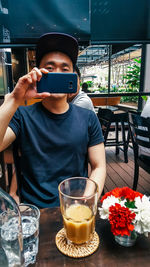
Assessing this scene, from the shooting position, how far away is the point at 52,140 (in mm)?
1056

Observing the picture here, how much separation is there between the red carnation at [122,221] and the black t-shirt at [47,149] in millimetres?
491

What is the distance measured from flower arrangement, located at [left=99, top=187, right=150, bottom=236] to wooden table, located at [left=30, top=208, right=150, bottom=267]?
6 cm

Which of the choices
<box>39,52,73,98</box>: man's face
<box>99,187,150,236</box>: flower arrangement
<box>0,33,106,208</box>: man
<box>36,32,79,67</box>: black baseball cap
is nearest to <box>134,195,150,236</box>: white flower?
<box>99,187,150,236</box>: flower arrangement

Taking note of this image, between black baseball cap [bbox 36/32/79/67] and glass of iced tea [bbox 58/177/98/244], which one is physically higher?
black baseball cap [bbox 36/32/79/67]

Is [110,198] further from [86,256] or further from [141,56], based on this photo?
[141,56]

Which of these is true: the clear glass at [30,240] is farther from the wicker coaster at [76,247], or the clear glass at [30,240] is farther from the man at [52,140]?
the man at [52,140]

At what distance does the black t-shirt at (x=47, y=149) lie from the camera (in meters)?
1.04

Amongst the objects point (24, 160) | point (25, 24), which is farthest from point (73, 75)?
point (25, 24)

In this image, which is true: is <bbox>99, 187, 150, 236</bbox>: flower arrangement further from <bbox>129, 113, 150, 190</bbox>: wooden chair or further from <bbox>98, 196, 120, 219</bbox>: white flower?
<bbox>129, 113, 150, 190</bbox>: wooden chair

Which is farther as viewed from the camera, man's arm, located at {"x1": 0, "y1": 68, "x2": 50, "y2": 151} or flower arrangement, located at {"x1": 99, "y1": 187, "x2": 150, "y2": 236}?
man's arm, located at {"x1": 0, "y1": 68, "x2": 50, "y2": 151}

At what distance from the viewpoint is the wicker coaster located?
555mm

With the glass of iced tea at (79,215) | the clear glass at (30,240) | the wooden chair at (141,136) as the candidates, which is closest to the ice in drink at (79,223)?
the glass of iced tea at (79,215)

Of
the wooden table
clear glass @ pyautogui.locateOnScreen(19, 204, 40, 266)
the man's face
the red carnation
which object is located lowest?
the wooden table

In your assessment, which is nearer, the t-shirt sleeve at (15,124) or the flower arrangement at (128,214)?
the flower arrangement at (128,214)
